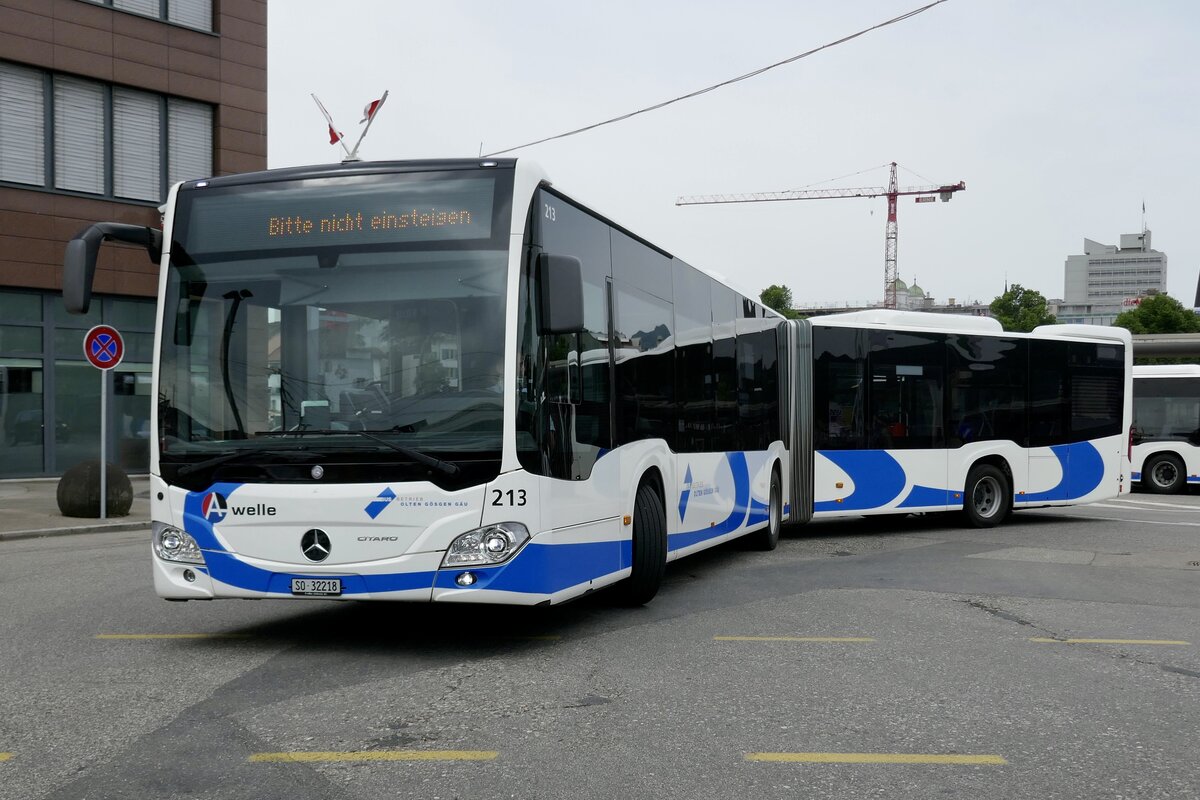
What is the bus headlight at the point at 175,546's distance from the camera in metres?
7.33

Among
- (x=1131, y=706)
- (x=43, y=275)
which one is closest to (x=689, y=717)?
(x=1131, y=706)

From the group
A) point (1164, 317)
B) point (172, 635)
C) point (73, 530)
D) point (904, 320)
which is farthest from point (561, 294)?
point (1164, 317)

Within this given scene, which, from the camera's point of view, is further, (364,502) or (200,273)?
(200,273)

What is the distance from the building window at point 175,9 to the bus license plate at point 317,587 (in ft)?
67.9

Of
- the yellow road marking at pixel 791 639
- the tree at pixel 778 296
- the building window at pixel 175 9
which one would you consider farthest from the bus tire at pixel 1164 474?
the tree at pixel 778 296

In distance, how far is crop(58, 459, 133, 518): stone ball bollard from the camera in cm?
1739

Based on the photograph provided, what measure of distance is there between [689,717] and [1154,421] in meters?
24.8

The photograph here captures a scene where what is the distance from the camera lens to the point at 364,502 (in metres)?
6.99

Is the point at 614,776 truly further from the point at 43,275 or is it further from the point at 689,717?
the point at 43,275

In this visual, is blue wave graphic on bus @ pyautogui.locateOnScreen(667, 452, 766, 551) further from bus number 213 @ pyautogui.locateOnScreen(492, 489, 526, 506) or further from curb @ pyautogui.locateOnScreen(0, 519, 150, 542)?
curb @ pyautogui.locateOnScreen(0, 519, 150, 542)

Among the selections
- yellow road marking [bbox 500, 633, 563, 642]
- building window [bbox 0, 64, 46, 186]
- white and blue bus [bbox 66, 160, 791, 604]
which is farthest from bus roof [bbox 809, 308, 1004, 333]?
building window [bbox 0, 64, 46, 186]

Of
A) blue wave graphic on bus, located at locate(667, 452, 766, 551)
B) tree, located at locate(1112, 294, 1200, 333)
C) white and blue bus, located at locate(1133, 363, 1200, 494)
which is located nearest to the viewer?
blue wave graphic on bus, located at locate(667, 452, 766, 551)

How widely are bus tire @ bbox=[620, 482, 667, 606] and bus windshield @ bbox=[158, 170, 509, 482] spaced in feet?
7.68

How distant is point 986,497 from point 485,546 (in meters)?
12.0
